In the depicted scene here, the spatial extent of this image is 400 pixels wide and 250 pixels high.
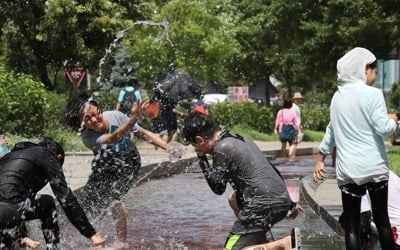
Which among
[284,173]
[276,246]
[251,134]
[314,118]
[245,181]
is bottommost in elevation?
[314,118]

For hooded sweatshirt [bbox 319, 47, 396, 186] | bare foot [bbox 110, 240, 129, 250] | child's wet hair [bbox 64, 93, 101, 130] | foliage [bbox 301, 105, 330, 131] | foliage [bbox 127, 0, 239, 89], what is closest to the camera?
hooded sweatshirt [bbox 319, 47, 396, 186]

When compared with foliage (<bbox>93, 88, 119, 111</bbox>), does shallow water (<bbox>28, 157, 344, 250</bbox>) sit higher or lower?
higher

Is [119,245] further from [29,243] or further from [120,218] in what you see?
[29,243]

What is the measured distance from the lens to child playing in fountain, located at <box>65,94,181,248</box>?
721 cm

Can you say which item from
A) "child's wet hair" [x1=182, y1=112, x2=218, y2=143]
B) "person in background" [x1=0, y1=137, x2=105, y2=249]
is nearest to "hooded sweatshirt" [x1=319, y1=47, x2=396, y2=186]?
"child's wet hair" [x1=182, y1=112, x2=218, y2=143]

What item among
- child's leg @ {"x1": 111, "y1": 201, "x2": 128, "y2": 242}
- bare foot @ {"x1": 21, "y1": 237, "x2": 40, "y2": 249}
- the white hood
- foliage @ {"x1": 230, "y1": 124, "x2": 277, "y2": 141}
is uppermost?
the white hood

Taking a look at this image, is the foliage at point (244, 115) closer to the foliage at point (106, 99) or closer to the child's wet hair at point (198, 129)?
the foliage at point (106, 99)

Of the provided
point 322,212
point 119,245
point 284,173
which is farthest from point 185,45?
point 119,245

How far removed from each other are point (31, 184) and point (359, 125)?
2.15 m

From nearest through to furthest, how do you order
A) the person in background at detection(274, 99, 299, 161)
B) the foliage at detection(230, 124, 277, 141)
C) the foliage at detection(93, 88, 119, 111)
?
the person in background at detection(274, 99, 299, 161) < the foliage at detection(93, 88, 119, 111) < the foliage at detection(230, 124, 277, 141)

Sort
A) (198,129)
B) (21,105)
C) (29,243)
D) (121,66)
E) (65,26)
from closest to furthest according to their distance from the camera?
(198,129), (29,243), (21,105), (65,26), (121,66)

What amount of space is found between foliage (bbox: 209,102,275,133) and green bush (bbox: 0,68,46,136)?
9.42m

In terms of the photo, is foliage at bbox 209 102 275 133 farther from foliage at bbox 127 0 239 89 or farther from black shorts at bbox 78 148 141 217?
black shorts at bbox 78 148 141 217

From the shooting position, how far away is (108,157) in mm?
7473
